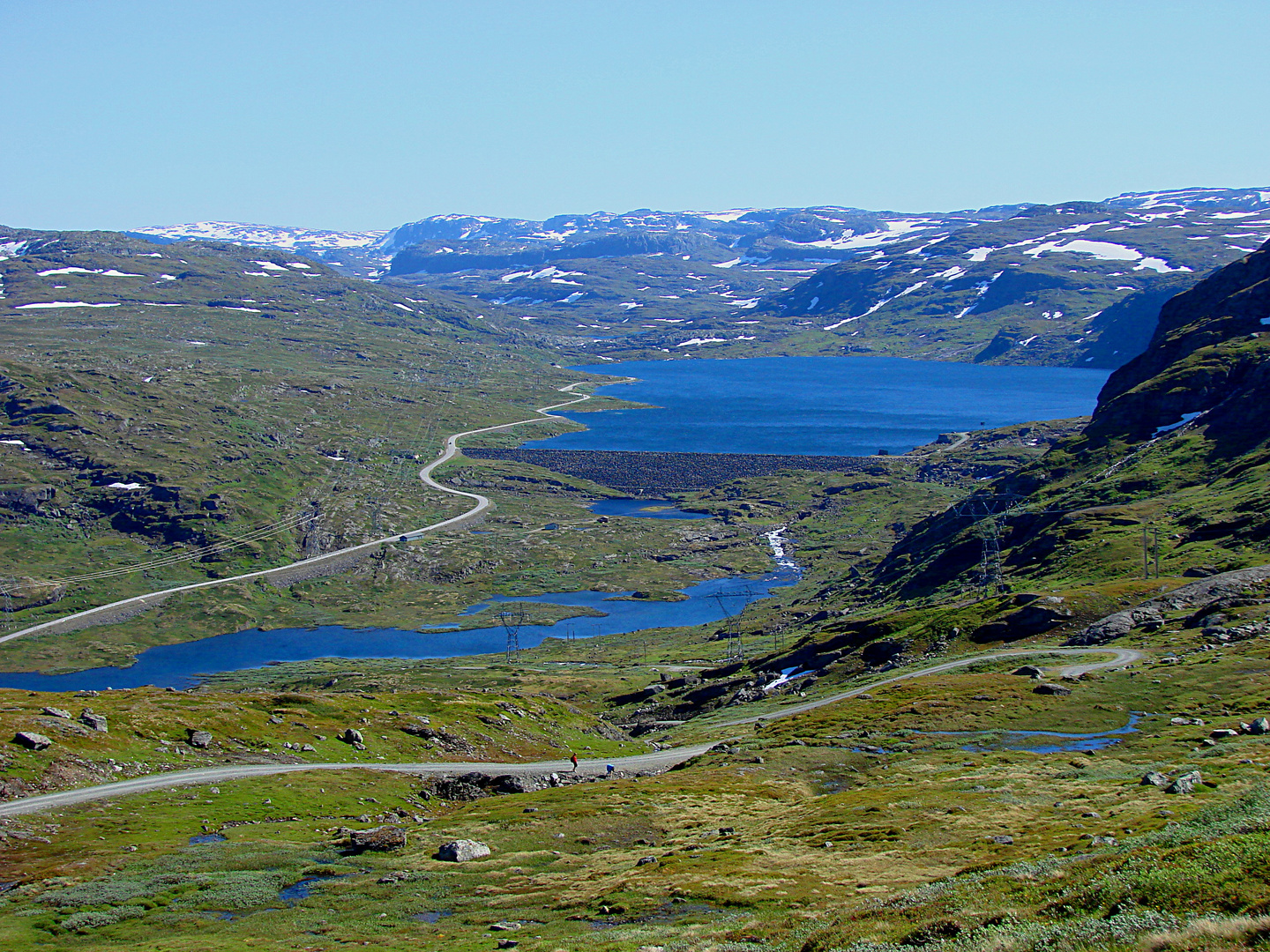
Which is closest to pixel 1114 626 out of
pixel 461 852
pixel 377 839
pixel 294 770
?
pixel 461 852

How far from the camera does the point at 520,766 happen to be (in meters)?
71.1

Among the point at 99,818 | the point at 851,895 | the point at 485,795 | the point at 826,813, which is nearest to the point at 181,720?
the point at 99,818

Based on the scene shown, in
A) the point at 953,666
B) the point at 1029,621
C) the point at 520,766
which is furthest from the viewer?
the point at 1029,621

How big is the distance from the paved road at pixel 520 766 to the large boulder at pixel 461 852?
20.7m

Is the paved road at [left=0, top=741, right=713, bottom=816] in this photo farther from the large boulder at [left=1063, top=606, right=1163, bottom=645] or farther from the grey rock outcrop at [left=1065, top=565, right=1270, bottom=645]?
the grey rock outcrop at [left=1065, top=565, right=1270, bottom=645]

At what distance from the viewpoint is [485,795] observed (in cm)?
6316

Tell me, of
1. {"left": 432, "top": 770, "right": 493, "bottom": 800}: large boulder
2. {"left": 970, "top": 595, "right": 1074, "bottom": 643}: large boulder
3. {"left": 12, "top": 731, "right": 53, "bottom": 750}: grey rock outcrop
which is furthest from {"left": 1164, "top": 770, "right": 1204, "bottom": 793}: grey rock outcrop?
{"left": 12, "top": 731, "right": 53, "bottom": 750}: grey rock outcrop

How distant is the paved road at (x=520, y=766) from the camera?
2132 inches

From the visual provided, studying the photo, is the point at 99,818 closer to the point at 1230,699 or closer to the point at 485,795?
the point at 485,795

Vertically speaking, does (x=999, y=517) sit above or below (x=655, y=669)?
above

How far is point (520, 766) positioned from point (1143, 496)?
11748cm

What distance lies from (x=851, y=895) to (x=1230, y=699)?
40211 millimetres

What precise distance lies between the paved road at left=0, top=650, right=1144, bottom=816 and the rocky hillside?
31241 millimetres

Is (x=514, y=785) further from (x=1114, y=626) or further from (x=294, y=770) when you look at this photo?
(x=1114, y=626)
